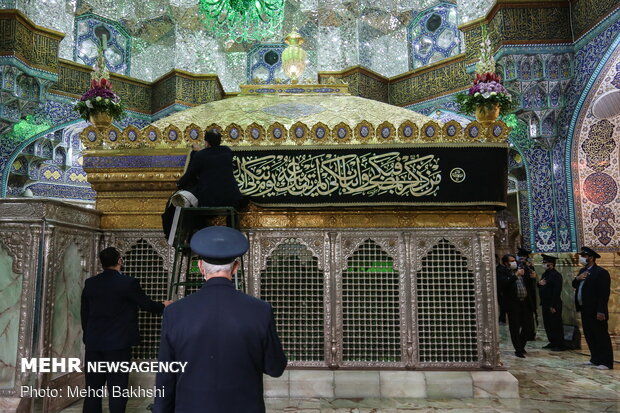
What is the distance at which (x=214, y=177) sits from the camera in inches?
122

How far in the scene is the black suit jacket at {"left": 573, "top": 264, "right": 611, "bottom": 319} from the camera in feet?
14.9

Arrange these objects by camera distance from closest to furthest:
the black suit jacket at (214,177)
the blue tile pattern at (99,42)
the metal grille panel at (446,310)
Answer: the black suit jacket at (214,177) < the metal grille panel at (446,310) < the blue tile pattern at (99,42)

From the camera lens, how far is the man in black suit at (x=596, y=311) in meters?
4.54

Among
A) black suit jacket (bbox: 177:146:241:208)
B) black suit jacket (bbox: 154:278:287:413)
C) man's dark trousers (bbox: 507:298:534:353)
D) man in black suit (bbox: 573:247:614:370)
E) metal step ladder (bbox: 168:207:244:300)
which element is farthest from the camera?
man's dark trousers (bbox: 507:298:534:353)

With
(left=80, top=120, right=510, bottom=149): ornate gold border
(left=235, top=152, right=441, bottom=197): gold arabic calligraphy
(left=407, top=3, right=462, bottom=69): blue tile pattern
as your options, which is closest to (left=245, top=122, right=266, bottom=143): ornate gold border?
(left=80, top=120, right=510, bottom=149): ornate gold border

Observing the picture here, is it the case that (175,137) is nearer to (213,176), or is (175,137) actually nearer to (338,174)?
(213,176)

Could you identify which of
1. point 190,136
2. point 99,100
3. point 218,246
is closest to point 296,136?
point 190,136

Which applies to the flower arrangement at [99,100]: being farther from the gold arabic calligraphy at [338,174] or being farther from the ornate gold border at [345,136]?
the ornate gold border at [345,136]

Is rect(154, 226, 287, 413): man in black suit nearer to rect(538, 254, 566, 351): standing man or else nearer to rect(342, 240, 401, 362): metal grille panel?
rect(342, 240, 401, 362): metal grille panel

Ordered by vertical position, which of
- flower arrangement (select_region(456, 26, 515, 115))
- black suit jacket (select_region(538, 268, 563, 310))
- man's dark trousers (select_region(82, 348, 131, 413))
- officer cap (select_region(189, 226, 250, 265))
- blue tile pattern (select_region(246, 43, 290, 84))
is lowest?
man's dark trousers (select_region(82, 348, 131, 413))

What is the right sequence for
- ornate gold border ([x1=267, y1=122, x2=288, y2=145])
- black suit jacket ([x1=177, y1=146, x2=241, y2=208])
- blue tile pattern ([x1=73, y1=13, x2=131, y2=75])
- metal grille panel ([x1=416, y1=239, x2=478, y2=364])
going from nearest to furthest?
1. black suit jacket ([x1=177, y1=146, x2=241, y2=208])
2. metal grille panel ([x1=416, y1=239, x2=478, y2=364])
3. ornate gold border ([x1=267, y1=122, x2=288, y2=145])
4. blue tile pattern ([x1=73, y1=13, x2=131, y2=75])

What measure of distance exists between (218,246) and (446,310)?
2.70m

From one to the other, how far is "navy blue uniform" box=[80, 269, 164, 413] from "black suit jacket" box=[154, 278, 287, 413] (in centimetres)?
139

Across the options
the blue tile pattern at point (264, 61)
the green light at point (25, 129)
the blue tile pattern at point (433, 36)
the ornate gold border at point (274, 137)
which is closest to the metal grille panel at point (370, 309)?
the ornate gold border at point (274, 137)
